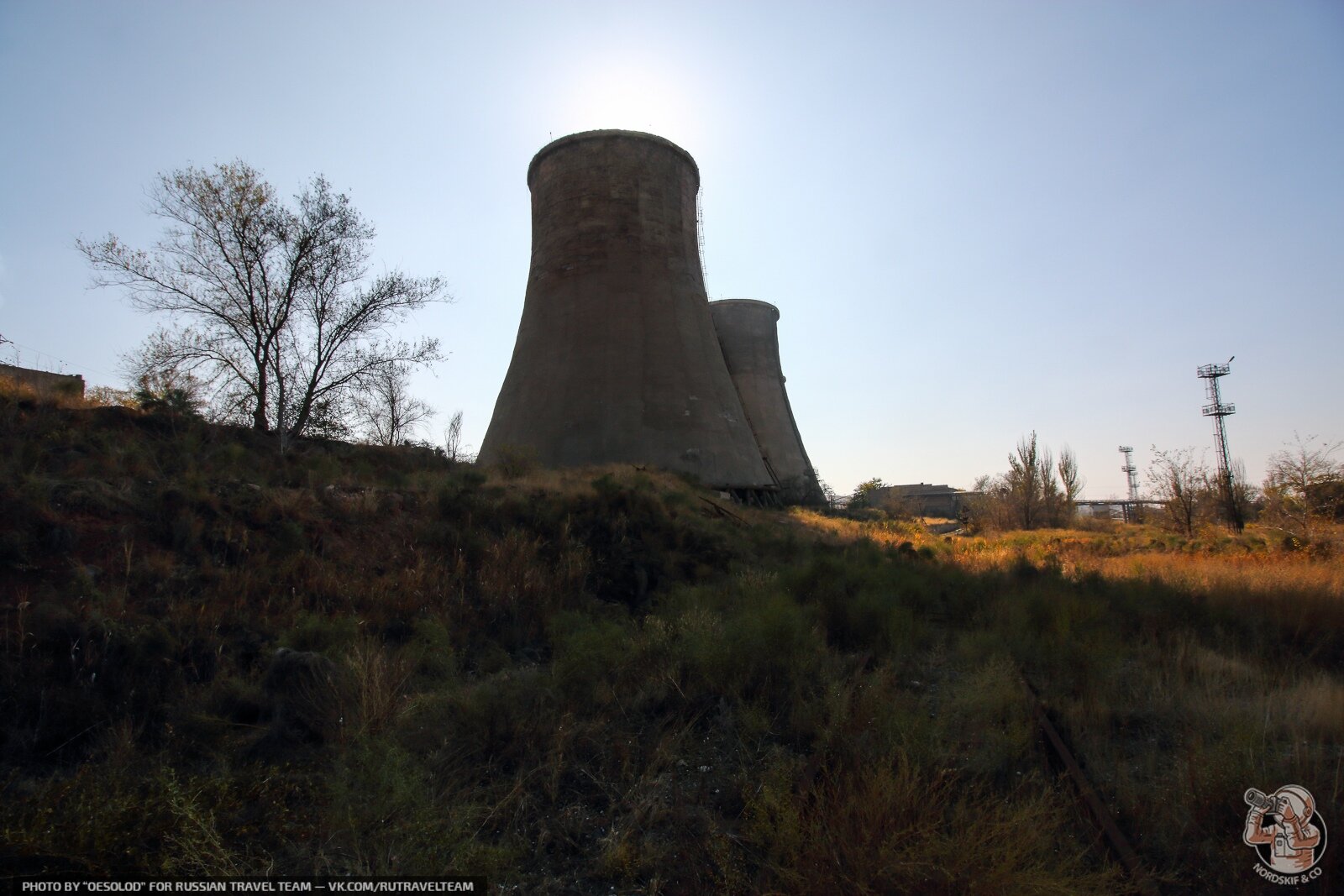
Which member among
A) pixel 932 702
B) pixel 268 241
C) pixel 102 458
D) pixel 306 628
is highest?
pixel 268 241

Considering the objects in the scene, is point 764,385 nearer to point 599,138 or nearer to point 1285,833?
point 599,138

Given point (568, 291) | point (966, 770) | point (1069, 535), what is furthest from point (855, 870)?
point (1069, 535)

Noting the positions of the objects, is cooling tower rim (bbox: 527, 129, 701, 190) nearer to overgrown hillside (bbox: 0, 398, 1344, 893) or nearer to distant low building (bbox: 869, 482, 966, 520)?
overgrown hillside (bbox: 0, 398, 1344, 893)

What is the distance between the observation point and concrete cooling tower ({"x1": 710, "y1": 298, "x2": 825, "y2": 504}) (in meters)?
24.3

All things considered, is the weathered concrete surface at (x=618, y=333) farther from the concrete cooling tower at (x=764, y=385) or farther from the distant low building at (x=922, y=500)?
the distant low building at (x=922, y=500)

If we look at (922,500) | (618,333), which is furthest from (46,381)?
(922,500)

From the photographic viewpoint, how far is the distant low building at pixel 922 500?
110ft

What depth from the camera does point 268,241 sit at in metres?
12.4

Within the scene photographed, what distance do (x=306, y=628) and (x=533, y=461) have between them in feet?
25.8

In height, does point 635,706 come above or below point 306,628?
below

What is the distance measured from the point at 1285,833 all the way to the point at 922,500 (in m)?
48.3

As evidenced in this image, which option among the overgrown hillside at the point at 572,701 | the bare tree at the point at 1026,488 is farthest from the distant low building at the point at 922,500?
the overgrown hillside at the point at 572,701

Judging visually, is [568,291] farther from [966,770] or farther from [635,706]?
[966,770]

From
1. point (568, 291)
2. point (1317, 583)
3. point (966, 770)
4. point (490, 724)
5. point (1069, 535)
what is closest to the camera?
point (966, 770)
